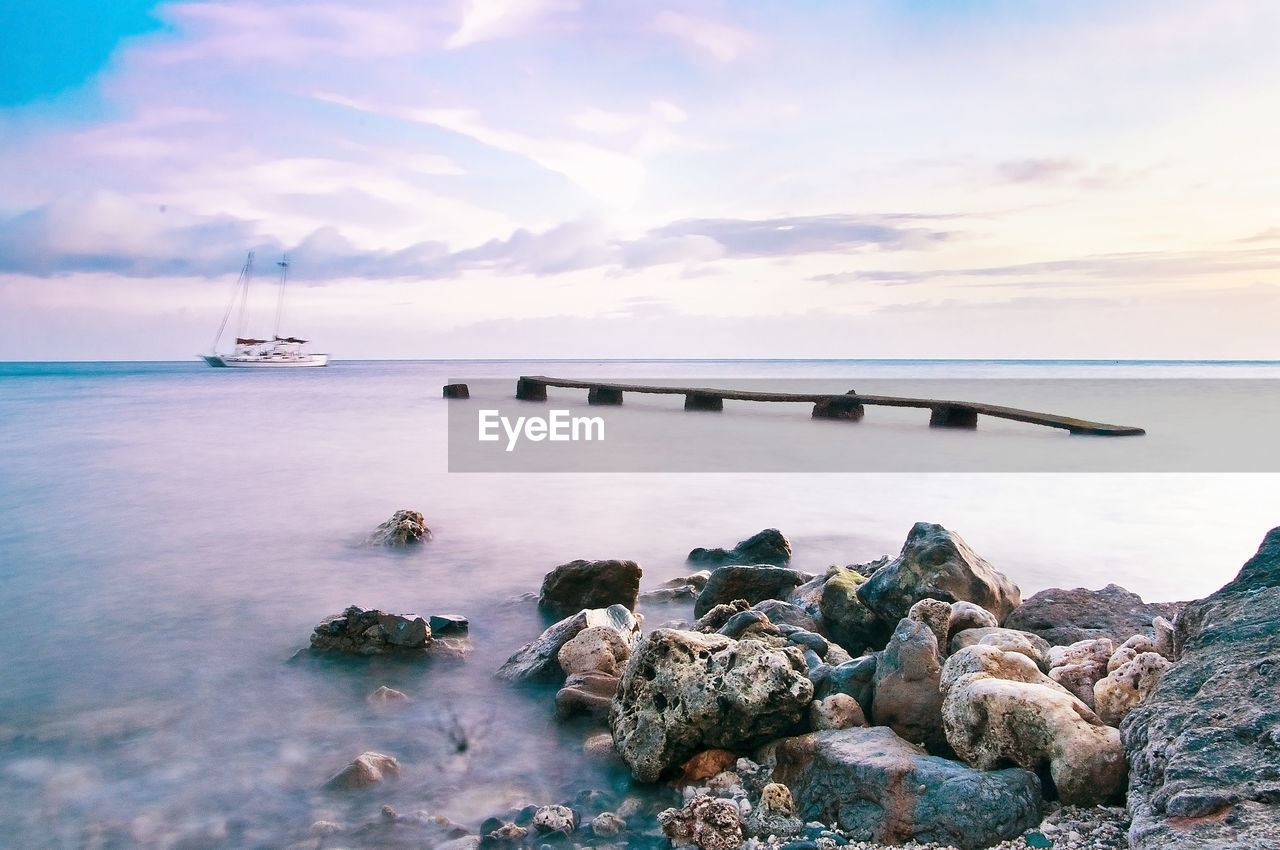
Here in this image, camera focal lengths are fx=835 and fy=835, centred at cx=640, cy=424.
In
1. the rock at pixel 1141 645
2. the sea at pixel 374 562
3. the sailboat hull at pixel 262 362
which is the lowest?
the sea at pixel 374 562

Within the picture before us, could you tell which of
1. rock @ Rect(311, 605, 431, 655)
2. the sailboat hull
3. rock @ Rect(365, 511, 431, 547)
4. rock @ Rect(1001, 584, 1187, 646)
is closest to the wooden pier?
rock @ Rect(365, 511, 431, 547)

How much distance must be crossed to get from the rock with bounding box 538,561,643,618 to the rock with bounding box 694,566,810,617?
513mm

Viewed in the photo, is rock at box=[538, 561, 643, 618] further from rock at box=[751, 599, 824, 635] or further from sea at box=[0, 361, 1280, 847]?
rock at box=[751, 599, 824, 635]

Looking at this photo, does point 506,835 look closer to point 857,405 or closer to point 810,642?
point 810,642

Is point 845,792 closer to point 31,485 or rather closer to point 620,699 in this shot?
point 620,699

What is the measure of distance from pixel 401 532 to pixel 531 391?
2122cm

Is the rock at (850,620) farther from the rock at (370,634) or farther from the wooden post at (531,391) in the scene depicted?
the wooden post at (531,391)

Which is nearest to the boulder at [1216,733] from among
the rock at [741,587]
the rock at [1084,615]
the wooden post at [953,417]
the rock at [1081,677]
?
the rock at [1081,677]

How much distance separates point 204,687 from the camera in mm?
5000

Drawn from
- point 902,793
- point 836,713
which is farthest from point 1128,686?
point 836,713

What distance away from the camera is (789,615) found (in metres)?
5.19

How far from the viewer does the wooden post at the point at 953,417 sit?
19586 millimetres

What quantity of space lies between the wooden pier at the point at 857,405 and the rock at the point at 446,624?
14.7 metres

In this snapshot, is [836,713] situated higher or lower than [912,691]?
lower
